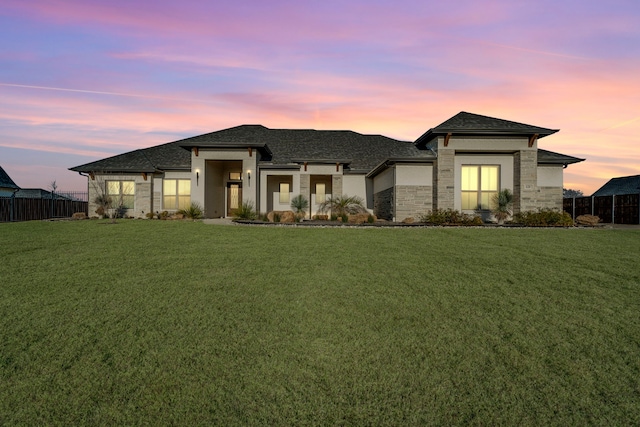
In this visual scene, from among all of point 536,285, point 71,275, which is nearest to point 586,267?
point 536,285

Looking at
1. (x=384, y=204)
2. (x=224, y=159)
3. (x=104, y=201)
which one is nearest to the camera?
(x=384, y=204)

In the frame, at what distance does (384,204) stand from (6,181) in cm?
3605

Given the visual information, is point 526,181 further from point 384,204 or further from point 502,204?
point 384,204

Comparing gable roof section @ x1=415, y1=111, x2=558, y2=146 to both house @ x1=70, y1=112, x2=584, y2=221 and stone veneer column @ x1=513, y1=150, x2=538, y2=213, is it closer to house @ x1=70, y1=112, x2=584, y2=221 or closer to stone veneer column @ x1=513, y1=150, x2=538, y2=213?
house @ x1=70, y1=112, x2=584, y2=221

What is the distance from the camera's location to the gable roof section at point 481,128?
1906 cm

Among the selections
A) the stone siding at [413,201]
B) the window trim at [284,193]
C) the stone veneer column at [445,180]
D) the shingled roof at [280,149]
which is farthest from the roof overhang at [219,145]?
the stone veneer column at [445,180]

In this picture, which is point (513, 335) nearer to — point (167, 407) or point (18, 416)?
point (167, 407)

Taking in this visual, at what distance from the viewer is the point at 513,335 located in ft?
17.2

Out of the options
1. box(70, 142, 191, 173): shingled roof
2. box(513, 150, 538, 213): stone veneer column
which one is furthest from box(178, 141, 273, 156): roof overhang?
box(513, 150, 538, 213): stone veneer column

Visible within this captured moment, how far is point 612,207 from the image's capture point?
22.7 meters

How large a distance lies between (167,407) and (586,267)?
8983 millimetres

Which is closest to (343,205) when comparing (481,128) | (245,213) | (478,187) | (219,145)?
(245,213)

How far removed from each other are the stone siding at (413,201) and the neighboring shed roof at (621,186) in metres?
24.9

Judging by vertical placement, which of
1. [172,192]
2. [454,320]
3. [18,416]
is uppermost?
[172,192]
